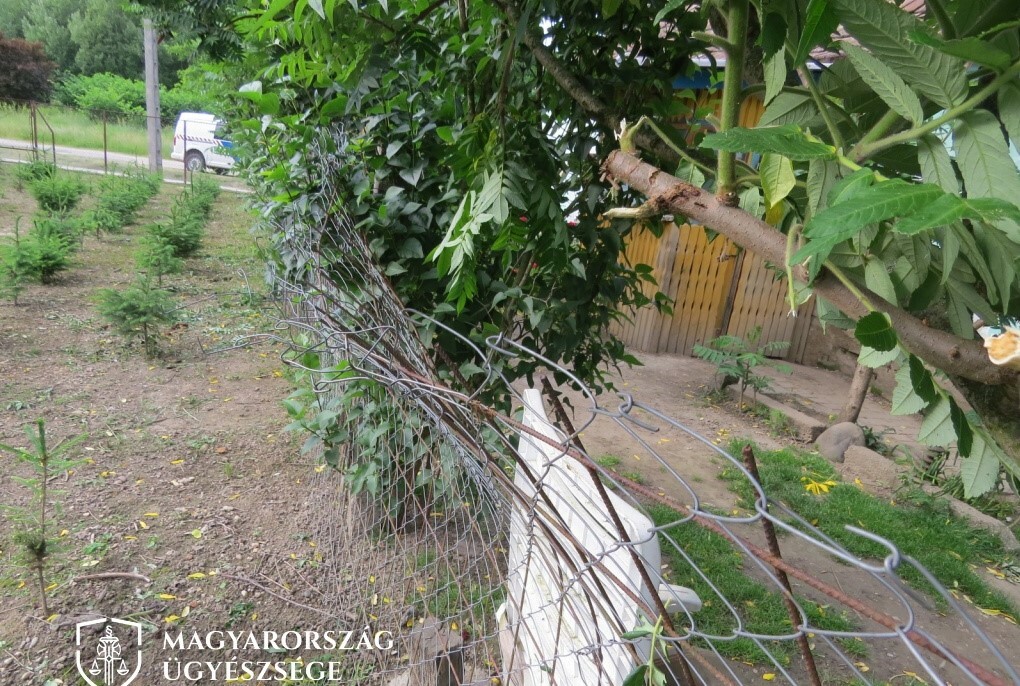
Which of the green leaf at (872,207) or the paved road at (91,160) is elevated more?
the green leaf at (872,207)

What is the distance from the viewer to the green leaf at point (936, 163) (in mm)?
772

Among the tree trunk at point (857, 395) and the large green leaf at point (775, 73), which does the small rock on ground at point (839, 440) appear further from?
the large green leaf at point (775, 73)

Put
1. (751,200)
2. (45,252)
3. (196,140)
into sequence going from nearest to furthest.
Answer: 1. (751,200)
2. (45,252)
3. (196,140)

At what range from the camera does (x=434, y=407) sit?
1705 mm

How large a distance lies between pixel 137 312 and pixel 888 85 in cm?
630

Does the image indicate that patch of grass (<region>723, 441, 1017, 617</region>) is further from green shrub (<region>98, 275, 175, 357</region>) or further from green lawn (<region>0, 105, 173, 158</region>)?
green lawn (<region>0, 105, 173, 158</region>)

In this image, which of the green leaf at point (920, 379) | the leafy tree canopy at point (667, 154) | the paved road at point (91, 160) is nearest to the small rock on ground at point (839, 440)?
the leafy tree canopy at point (667, 154)

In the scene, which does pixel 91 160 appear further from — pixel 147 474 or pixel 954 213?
pixel 954 213

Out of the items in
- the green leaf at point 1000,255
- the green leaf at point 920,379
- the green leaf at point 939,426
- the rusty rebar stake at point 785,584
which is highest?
the green leaf at point 1000,255

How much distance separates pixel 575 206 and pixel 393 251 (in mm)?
831

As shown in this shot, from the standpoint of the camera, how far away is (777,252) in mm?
898

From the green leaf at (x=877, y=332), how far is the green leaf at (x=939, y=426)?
0.24 m

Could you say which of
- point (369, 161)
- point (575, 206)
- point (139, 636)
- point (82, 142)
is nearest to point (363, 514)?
point (139, 636)

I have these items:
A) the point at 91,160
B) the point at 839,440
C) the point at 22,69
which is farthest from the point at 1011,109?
the point at 22,69
